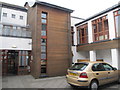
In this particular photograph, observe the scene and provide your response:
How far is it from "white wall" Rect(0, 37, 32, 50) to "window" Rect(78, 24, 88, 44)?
19.7 feet

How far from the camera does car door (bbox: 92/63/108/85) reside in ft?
16.3

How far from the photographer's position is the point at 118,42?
8.04 meters

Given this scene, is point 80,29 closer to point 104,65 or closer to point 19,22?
point 104,65

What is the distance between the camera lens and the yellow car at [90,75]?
4.62 m

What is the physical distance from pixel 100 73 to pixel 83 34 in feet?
25.3

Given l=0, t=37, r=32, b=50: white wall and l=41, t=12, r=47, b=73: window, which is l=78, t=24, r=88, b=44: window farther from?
l=0, t=37, r=32, b=50: white wall

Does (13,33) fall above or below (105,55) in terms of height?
above

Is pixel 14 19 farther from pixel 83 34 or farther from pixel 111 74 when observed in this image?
pixel 111 74

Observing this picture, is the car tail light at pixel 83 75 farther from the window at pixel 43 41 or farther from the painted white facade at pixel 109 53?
the painted white facade at pixel 109 53

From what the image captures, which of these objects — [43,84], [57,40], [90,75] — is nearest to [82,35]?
[57,40]

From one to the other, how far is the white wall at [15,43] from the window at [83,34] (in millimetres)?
6002

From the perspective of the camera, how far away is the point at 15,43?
920cm

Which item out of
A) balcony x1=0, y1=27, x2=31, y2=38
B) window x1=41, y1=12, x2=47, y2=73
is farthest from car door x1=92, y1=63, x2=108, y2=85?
balcony x1=0, y1=27, x2=31, y2=38

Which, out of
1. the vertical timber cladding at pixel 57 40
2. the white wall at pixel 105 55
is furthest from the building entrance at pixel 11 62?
the white wall at pixel 105 55
